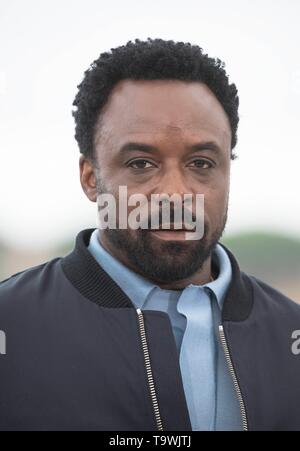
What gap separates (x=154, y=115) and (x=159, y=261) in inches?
18.3

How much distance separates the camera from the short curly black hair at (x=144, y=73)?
195 cm

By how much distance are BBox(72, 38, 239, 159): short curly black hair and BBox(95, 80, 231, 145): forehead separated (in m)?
0.03

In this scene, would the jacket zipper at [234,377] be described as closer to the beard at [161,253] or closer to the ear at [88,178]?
the beard at [161,253]

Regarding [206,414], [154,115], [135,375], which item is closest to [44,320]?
[135,375]

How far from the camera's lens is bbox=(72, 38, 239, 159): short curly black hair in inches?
76.7

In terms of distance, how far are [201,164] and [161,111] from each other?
0.22 meters

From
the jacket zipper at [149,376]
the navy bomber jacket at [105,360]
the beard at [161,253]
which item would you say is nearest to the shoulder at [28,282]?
the navy bomber jacket at [105,360]

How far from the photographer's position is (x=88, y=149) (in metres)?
2.10

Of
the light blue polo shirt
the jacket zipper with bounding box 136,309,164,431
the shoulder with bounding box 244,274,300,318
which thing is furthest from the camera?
the shoulder with bounding box 244,274,300,318

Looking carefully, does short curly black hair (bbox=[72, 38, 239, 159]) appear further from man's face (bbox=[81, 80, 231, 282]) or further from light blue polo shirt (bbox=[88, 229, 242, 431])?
light blue polo shirt (bbox=[88, 229, 242, 431])

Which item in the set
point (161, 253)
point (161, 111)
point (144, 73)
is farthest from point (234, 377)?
point (144, 73)

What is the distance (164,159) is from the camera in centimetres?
184

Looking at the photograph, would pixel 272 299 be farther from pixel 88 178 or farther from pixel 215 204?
pixel 88 178

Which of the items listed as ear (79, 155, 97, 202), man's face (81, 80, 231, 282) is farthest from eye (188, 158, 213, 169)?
ear (79, 155, 97, 202)
